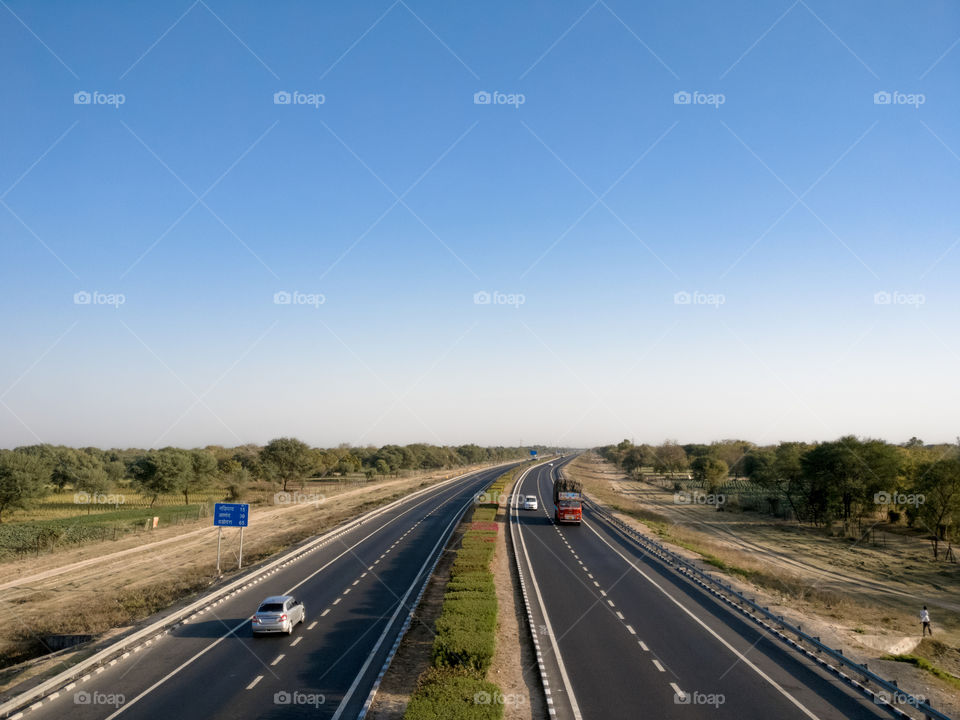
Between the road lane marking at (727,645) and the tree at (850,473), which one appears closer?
the road lane marking at (727,645)

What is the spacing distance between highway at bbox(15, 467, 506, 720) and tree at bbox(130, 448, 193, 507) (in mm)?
50878

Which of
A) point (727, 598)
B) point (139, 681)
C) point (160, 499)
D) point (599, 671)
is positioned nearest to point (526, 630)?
point (599, 671)

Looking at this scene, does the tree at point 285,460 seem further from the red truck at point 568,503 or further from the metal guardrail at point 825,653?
the metal guardrail at point 825,653

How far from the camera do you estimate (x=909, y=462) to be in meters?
69.5

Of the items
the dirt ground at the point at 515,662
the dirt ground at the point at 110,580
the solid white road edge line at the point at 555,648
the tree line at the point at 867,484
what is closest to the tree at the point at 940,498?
the tree line at the point at 867,484

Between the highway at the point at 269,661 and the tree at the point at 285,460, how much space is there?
3001 inches

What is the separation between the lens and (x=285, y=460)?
4230 inches

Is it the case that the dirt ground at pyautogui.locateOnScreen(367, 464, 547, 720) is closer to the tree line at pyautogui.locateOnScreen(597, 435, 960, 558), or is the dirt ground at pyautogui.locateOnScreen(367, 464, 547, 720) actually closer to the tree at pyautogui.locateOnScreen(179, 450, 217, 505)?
the tree line at pyautogui.locateOnScreen(597, 435, 960, 558)

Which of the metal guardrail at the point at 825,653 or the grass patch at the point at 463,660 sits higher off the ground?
the grass patch at the point at 463,660

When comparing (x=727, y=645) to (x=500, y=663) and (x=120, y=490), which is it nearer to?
(x=500, y=663)

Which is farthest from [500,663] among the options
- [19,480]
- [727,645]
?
[19,480]

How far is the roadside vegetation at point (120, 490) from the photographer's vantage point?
5261 centimetres

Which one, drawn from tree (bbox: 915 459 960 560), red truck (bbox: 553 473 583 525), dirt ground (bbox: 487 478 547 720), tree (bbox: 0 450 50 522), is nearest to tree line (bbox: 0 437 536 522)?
tree (bbox: 0 450 50 522)

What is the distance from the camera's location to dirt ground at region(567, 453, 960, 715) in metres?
24.8
